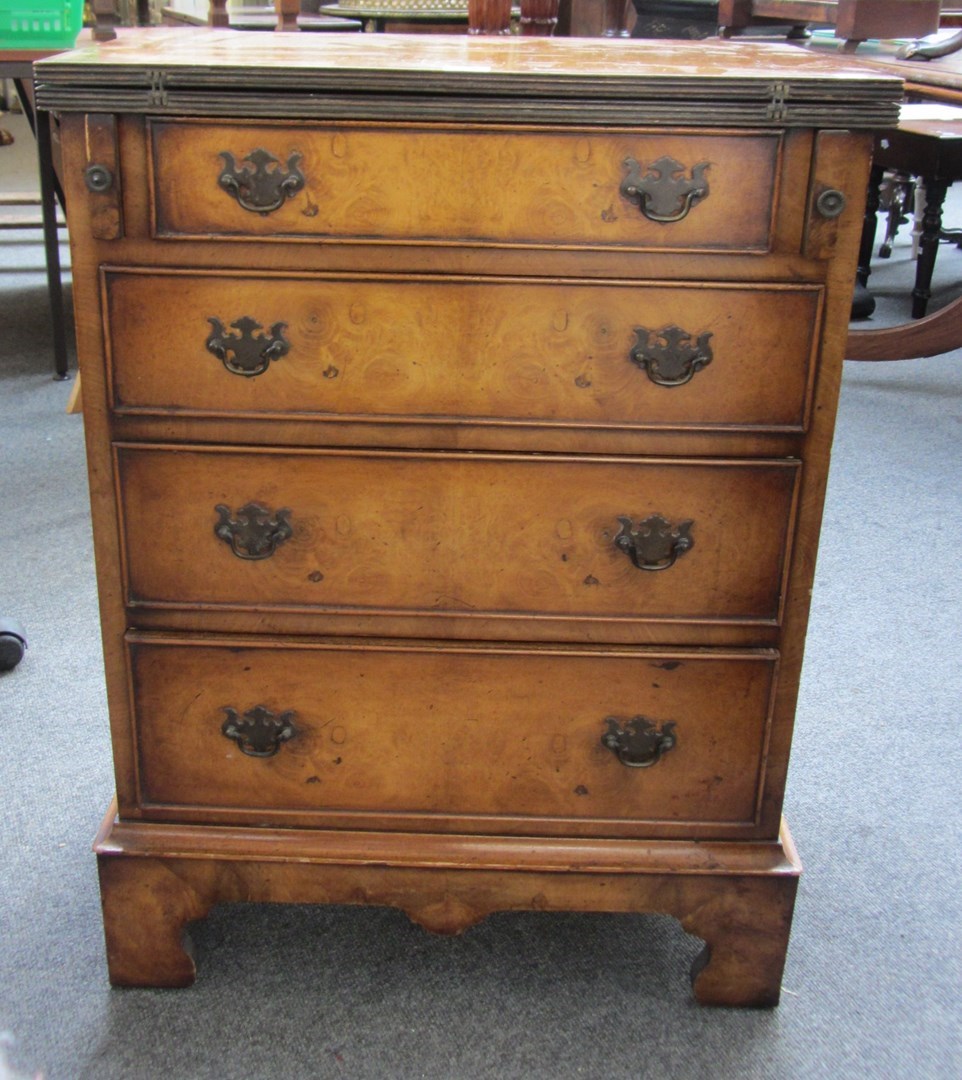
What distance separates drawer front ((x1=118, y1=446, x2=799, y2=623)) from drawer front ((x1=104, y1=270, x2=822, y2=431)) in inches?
2.1

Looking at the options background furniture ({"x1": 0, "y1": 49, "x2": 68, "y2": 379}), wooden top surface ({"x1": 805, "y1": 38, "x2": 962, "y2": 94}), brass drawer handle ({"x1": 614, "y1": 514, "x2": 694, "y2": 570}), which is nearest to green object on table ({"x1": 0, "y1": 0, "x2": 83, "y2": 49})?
background furniture ({"x1": 0, "y1": 49, "x2": 68, "y2": 379})

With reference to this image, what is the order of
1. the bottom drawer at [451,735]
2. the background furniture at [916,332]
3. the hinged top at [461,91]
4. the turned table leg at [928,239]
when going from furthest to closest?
the turned table leg at [928,239] → the background furniture at [916,332] → the bottom drawer at [451,735] → the hinged top at [461,91]

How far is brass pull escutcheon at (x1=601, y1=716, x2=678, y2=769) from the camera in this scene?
1.44 metres

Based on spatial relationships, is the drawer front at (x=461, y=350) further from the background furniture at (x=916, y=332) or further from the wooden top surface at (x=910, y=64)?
the background furniture at (x=916, y=332)

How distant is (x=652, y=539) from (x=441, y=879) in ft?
1.55

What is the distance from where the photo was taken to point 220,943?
63.2 inches

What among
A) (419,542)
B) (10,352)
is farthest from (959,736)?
(10,352)

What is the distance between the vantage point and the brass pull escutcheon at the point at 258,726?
1.44 m

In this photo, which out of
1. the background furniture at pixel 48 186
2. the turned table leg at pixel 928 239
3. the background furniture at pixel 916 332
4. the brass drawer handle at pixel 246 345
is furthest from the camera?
the turned table leg at pixel 928 239

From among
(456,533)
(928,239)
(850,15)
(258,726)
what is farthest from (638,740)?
(928,239)

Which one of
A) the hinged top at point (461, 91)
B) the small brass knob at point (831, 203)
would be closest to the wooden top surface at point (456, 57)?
the hinged top at point (461, 91)

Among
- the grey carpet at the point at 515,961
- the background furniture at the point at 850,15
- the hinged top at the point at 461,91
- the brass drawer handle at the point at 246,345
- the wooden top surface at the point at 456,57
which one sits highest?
the background furniture at the point at 850,15

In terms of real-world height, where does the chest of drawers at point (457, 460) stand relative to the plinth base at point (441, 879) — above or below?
above

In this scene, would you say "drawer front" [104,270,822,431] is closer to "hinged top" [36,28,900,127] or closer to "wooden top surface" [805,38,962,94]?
"hinged top" [36,28,900,127]
